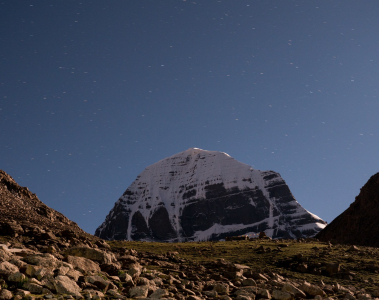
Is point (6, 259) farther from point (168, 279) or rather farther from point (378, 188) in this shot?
point (378, 188)

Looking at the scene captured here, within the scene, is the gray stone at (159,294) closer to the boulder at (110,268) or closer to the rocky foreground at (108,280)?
the rocky foreground at (108,280)

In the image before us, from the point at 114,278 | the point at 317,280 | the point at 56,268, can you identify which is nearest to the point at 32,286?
the point at 56,268

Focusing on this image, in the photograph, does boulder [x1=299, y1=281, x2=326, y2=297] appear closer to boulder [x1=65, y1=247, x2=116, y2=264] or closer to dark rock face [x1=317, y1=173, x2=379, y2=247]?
boulder [x1=65, y1=247, x2=116, y2=264]

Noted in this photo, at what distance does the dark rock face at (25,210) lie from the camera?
32.0m

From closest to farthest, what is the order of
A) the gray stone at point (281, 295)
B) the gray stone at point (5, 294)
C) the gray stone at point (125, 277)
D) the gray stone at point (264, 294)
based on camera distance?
the gray stone at point (5, 294), the gray stone at point (125, 277), the gray stone at point (264, 294), the gray stone at point (281, 295)

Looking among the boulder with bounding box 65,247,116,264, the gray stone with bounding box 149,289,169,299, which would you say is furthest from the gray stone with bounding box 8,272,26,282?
the boulder with bounding box 65,247,116,264

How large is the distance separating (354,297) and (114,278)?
12.5 m

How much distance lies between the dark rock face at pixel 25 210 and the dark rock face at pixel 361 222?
67.6 metres

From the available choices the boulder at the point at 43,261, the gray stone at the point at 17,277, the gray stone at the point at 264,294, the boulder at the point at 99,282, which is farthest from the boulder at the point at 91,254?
the gray stone at the point at 264,294

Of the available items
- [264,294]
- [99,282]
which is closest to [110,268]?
[99,282]

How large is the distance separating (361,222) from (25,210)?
265 feet

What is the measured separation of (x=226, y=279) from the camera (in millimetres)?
20656

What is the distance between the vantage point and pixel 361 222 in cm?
9500

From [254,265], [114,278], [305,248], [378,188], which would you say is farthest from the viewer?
[378,188]
